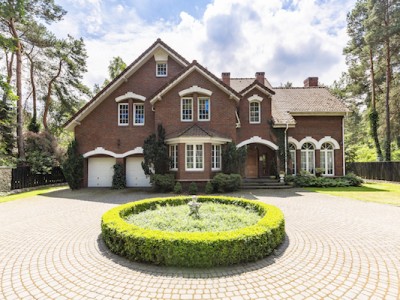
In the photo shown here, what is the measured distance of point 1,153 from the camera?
18625 mm

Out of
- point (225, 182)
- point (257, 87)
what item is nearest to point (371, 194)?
point (225, 182)

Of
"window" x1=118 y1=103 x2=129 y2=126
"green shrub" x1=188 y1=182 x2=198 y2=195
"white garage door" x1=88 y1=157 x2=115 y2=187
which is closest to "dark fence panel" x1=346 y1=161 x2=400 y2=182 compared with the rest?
"green shrub" x1=188 y1=182 x2=198 y2=195

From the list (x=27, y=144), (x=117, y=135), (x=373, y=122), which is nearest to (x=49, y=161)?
(x=27, y=144)

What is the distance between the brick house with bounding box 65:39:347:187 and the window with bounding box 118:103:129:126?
0.08m

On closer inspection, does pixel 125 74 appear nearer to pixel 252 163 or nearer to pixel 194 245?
pixel 252 163

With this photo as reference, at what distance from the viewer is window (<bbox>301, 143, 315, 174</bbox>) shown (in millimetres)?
18938

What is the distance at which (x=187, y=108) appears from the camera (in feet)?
53.7

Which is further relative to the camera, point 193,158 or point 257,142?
point 257,142

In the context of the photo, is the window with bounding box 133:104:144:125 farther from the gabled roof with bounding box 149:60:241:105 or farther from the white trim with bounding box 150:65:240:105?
the gabled roof with bounding box 149:60:241:105

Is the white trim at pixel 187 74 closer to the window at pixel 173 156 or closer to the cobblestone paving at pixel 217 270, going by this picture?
the window at pixel 173 156

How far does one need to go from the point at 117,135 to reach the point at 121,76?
15.1 ft

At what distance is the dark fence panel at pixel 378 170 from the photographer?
1962cm

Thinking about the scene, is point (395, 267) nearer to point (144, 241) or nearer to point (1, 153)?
point (144, 241)

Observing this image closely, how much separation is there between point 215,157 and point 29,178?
603 inches
